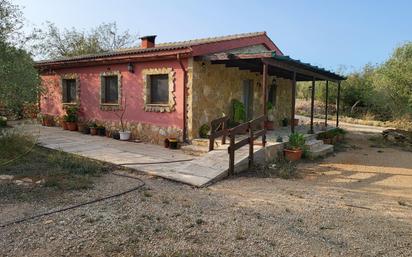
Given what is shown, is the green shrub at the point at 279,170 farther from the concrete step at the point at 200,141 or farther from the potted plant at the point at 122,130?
the potted plant at the point at 122,130

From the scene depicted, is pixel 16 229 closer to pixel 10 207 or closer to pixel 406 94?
pixel 10 207

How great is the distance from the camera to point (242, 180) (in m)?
7.47

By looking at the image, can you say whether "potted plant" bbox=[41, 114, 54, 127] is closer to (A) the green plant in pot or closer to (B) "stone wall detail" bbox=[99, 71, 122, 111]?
(A) the green plant in pot

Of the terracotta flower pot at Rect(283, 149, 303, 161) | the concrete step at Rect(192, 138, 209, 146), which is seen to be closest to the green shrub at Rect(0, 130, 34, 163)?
the concrete step at Rect(192, 138, 209, 146)

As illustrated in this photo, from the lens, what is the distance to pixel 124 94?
12.4 meters

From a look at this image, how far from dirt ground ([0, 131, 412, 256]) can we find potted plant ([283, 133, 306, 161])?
2237 mm

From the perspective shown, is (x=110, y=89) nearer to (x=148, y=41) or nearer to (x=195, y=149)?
(x=148, y=41)

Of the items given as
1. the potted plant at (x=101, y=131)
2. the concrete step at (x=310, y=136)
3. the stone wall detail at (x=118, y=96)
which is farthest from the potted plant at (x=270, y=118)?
the potted plant at (x=101, y=131)

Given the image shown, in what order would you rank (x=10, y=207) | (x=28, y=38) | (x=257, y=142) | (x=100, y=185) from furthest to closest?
(x=257, y=142) < (x=28, y=38) < (x=100, y=185) < (x=10, y=207)

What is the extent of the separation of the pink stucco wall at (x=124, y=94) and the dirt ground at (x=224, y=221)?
409 cm

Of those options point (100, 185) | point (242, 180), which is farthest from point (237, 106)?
point (100, 185)

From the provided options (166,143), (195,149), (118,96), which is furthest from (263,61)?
(118,96)

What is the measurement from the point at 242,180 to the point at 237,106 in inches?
195

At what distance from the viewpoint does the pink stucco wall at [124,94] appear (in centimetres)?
1074
